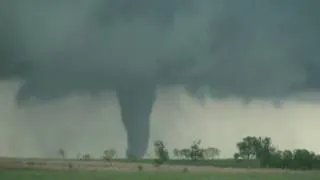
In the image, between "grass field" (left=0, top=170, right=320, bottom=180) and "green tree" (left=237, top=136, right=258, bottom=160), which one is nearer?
"grass field" (left=0, top=170, right=320, bottom=180)

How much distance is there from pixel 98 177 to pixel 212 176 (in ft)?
33.0

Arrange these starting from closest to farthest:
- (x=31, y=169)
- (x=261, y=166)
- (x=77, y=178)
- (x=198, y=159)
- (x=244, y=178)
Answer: (x=77, y=178) < (x=244, y=178) < (x=31, y=169) < (x=261, y=166) < (x=198, y=159)

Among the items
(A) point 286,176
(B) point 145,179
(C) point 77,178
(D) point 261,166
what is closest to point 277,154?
(D) point 261,166

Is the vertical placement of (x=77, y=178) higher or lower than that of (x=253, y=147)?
lower

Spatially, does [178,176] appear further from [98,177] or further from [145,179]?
[98,177]

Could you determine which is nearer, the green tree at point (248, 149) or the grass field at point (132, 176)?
the grass field at point (132, 176)

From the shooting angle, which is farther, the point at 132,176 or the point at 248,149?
the point at 248,149

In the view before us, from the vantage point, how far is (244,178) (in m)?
49.1

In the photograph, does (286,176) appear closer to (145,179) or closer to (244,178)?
(244,178)

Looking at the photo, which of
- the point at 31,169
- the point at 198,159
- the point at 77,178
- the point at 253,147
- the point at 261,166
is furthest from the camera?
the point at 198,159

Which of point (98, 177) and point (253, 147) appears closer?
point (98, 177)

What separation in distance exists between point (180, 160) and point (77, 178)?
112 ft

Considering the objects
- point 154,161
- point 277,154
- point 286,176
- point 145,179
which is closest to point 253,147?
point 277,154

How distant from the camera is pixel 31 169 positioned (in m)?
52.9
